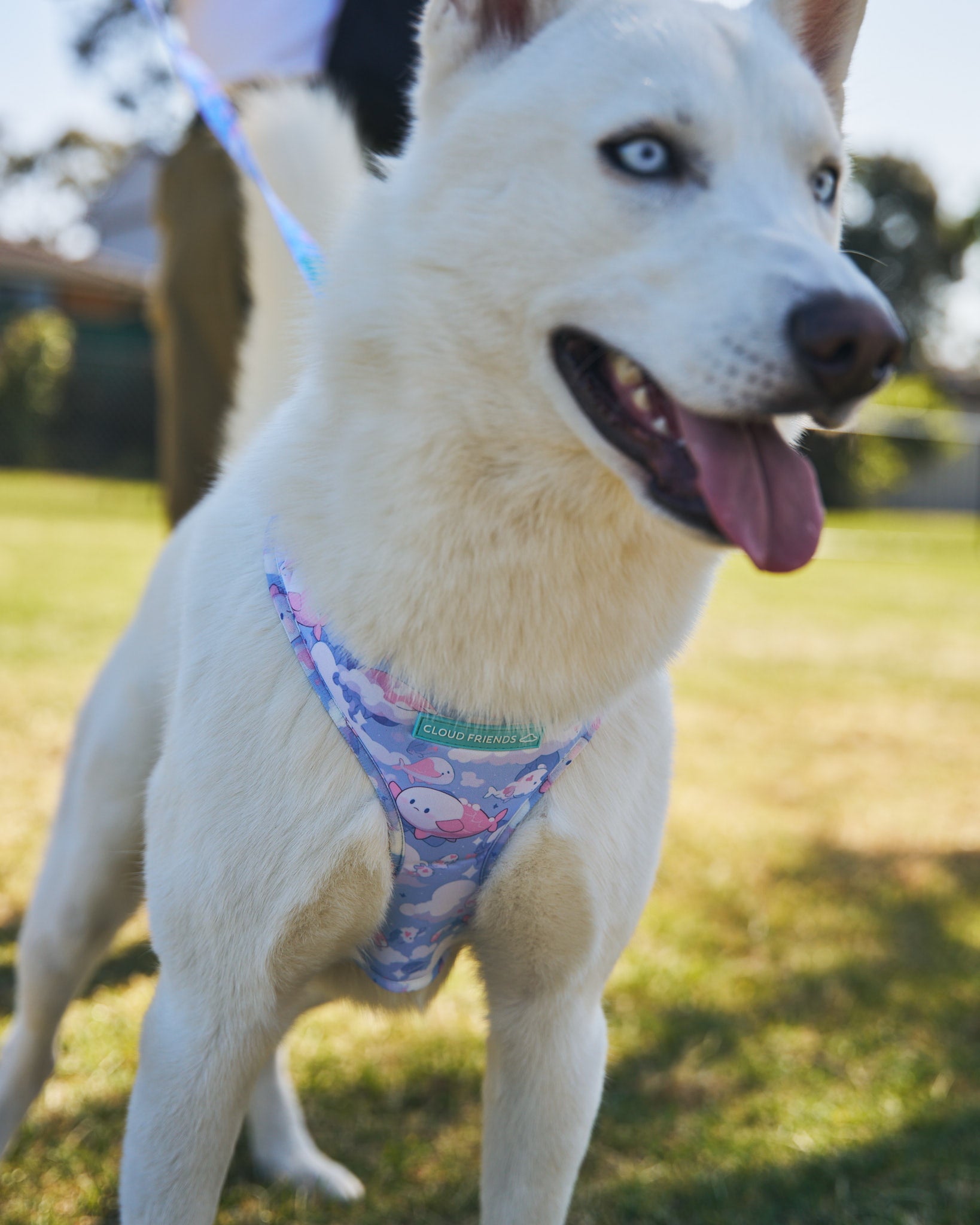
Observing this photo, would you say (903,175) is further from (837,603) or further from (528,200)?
(528,200)

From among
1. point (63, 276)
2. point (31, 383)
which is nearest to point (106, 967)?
point (31, 383)

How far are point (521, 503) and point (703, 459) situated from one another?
26cm

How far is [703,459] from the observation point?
1234 mm

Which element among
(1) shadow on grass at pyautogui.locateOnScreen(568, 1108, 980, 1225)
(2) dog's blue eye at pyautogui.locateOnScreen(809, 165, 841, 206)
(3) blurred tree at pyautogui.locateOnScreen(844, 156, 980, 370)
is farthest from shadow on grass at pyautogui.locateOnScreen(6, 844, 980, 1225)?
(3) blurred tree at pyautogui.locateOnScreen(844, 156, 980, 370)

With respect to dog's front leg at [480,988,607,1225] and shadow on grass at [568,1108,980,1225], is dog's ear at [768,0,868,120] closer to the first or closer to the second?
dog's front leg at [480,988,607,1225]

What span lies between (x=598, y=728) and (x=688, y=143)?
0.76 metres

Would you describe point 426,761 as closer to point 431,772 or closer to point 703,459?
point 431,772

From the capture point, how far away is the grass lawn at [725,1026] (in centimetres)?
223

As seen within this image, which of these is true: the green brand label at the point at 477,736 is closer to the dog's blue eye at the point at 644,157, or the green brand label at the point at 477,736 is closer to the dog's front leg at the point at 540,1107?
the dog's front leg at the point at 540,1107

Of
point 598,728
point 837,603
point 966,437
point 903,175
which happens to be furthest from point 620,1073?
point 903,175

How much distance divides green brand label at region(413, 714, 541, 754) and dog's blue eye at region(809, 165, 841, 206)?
796 millimetres

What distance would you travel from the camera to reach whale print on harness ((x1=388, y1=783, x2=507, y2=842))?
1462 millimetres

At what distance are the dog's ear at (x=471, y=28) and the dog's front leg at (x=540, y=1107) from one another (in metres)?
1.29

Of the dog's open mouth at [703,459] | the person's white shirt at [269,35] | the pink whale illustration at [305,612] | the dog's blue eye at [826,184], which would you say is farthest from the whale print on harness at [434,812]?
the person's white shirt at [269,35]
